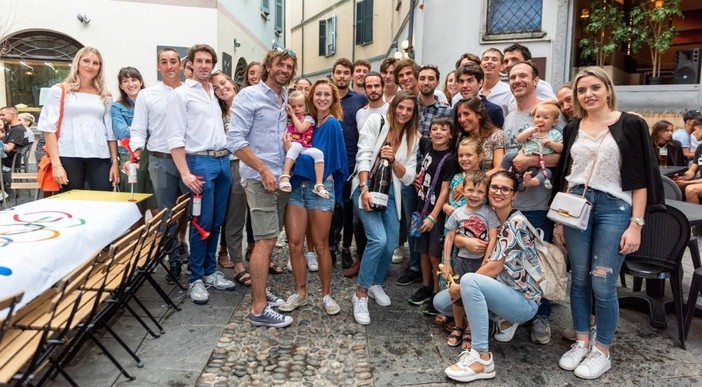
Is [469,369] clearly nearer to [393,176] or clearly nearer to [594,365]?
[594,365]

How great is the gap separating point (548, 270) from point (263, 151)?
84.0 inches

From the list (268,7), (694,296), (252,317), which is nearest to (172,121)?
(252,317)

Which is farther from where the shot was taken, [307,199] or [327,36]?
[327,36]

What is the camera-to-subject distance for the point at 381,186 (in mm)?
4012

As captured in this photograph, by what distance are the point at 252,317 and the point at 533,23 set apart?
929 centimetres

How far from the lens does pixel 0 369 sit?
2.13 m

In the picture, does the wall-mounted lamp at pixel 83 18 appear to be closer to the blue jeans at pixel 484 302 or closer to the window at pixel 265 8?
the window at pixel 265 8

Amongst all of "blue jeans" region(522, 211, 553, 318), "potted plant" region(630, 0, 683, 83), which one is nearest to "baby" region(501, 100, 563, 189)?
"blue jeans" region(522, 211, 553, 318)

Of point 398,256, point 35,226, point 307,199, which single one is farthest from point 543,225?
point 35,226

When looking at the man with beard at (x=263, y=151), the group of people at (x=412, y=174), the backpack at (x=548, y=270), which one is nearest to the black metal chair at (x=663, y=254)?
the group of people at (x=412, y=174)

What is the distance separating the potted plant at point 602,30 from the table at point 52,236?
10133mm

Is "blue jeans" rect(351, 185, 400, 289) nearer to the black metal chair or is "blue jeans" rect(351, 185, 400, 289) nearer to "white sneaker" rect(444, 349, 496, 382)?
"white sneaker" rect(444, 349, 496, 382)

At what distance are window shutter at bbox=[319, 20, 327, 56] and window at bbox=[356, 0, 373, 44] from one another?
384 cm

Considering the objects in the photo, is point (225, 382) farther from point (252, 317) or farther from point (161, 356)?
point (252, 317)
